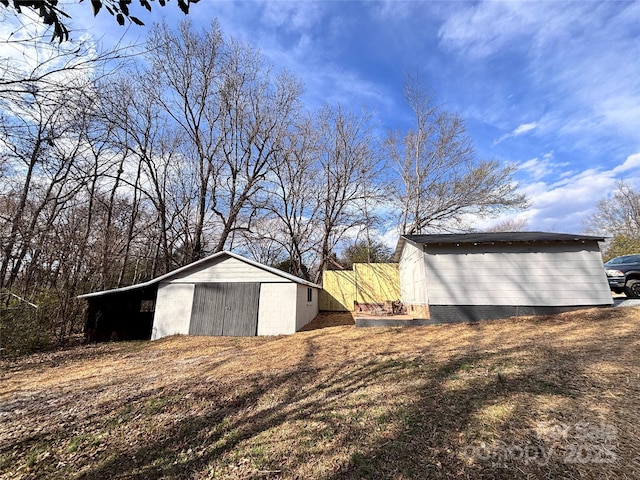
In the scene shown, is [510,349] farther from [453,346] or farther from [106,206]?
[106,206]

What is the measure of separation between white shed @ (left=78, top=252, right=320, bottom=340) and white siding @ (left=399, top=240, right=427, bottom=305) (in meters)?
4.74

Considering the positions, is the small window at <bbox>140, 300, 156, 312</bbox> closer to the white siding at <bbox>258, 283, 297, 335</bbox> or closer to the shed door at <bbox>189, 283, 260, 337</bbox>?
the shed door at <bbox>189, 283, 260, 337</bbox>

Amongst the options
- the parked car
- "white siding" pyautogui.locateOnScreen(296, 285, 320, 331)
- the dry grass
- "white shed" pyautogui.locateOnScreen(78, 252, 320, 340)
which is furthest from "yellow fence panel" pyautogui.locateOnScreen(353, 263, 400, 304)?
the dry grass

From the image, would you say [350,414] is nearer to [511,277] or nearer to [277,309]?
[277,309]

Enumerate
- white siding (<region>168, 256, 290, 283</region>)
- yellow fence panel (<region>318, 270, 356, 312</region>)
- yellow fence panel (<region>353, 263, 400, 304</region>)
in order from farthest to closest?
1. yellow fence panel (<region>318, 270, 356, 312</region>)
2. yellow fence panel (<region>353, 263, 400, 304</region>)
3. white siding (<region>168, 256, 290, 283</region>)

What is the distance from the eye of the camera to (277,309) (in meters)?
10.8

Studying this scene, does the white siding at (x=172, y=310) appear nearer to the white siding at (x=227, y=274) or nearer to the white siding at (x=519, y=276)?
the white siding at (x=227, y=274)

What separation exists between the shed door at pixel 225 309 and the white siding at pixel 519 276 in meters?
6.89

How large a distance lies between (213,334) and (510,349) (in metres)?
9.81

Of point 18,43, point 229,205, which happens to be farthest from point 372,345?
point 229,205

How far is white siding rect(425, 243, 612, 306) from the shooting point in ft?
28.9

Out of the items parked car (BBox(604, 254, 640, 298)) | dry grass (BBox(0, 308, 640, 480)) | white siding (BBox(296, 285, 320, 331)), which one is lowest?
dry grass (BBox(0, 308, 640, 480))

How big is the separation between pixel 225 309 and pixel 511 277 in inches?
420

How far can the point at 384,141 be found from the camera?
18.5m
